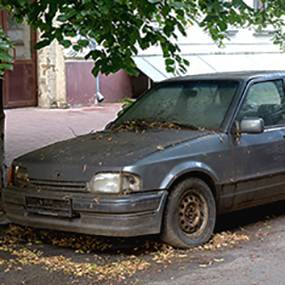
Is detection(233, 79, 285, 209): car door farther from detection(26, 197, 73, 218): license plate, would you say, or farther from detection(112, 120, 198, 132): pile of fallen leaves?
detection(26, 197, 73, 218): license plate

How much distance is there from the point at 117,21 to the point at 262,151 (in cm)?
194

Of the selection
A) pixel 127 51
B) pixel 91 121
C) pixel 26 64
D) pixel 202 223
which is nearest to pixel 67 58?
pixel 26 64

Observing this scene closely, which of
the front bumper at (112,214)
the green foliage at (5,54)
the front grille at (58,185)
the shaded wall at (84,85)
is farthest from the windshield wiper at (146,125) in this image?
the shaded wall at (84,85)

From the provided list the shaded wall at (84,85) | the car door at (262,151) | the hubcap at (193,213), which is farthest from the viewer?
the shaded wall at (84,85)

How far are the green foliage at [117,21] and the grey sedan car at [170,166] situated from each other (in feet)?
1.97

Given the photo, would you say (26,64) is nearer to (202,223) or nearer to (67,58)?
(67,58)

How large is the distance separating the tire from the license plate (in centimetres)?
85

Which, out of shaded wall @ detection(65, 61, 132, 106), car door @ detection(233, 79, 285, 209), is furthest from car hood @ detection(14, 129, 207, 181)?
shaded wall @ detection(65, 61, 132, 106)

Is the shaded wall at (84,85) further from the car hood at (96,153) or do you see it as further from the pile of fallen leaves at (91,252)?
the pile of fallen leaves at (91,252)

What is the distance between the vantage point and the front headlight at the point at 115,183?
19.8 ft

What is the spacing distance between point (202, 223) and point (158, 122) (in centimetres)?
124

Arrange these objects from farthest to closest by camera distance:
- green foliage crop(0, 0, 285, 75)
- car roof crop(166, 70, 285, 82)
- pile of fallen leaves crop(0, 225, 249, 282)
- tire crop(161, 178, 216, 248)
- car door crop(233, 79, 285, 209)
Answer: car roof crop(166, 70, 285, 82), car door crop(233, 79, 285, 209), green foliage crop(0, 0, 285, 75), tire crop(161, 178, 216, 248), pile of fallen leaves crop(0, 225, 249, 282)

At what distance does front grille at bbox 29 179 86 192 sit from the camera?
6.15 metres

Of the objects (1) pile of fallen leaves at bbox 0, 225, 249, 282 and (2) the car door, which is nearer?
(1) pile of fallen leaves at bbox 0, 225, 249, 282
